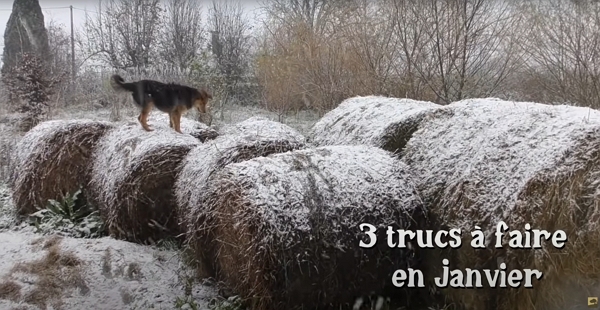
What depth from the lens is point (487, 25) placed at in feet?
11.9

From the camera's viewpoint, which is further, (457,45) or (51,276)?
(457,45)

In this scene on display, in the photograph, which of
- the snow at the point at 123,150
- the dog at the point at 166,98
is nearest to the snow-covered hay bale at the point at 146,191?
the snow at the point at 123,150

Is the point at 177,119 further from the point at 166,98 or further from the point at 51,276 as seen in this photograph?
the point at 51,276


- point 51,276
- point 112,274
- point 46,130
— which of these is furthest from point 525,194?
point 46,130

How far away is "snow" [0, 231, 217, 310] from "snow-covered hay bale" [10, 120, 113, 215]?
53cm

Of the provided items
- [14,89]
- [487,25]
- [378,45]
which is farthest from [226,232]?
[378,45]

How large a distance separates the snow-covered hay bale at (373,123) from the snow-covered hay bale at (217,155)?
345mm

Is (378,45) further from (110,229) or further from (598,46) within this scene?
(110,229)

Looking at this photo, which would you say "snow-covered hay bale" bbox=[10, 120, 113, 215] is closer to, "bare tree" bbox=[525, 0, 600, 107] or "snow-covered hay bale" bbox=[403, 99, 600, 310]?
"snow-covered hay bale" bbox=[403, 99, 600, 310]

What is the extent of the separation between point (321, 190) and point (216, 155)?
0.67m

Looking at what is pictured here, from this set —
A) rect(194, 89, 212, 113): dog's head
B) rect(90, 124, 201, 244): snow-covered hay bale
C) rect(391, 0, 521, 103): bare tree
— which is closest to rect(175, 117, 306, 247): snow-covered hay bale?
rect(90, 124, 201, 244): snow-covered hay bale

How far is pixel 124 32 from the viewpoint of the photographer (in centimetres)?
173

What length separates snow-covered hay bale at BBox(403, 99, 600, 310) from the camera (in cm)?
131

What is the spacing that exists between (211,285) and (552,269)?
1.17 m
